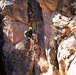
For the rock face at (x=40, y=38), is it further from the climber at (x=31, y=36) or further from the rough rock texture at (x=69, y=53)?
the climber at (x=31, y=36)

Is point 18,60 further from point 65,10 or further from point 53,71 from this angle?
point 65,10

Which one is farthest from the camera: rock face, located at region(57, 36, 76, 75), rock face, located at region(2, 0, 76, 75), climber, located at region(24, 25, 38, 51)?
climber, located at region(24, 25, 38, 51)

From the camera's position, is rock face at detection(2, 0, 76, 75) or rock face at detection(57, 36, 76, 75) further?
rock face at detection(2, 0, 76, 75)

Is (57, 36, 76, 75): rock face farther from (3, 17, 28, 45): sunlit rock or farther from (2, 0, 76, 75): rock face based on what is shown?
(3, 17, 28, 45): sunlit rock

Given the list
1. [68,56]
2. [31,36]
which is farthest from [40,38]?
[68,56]

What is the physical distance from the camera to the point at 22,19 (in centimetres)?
2064

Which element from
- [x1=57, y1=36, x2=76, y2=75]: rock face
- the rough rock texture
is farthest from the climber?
[x1=57, y1=36, x2=76, y2=75]: rock face

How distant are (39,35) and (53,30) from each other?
3103mm

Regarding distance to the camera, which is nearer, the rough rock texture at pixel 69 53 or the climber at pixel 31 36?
the rough rock texture at pixel 69 53

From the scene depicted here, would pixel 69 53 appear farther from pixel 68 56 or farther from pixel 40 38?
pixel 40 38

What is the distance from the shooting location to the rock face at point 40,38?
1366cm

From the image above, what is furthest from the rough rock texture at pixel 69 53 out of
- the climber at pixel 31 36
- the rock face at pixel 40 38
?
the climber at pixel 31 36

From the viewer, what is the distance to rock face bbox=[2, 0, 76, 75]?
13656mm

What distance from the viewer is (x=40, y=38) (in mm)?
18469
